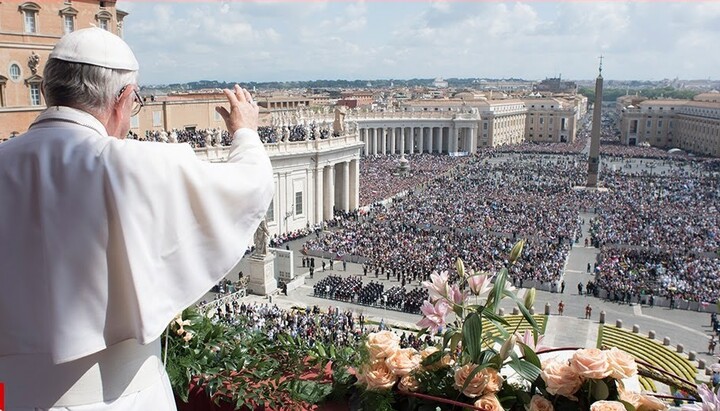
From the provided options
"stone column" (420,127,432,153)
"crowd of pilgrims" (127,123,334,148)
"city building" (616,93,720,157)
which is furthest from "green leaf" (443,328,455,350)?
"city building" (616,93,720,157)

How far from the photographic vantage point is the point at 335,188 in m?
47.4

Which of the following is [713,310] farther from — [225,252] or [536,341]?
[225,252]

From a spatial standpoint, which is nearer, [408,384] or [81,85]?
[81,85]

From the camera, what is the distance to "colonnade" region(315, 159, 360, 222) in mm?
43250

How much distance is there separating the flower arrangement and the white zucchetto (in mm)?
2074

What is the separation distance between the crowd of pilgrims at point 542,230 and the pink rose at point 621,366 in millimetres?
23057

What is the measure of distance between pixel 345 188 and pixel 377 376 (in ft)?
143

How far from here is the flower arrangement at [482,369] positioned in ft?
10.2

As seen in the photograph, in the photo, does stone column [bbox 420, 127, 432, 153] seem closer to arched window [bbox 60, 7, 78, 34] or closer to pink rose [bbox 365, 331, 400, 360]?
arched window [bbox 60, 7, 78, 34]

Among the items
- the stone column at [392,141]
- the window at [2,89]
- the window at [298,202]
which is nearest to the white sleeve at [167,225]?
the window at [2,89]

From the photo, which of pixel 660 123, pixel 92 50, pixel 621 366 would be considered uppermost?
pixel 92 50

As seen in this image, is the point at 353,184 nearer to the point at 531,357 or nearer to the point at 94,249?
the point at 531,357

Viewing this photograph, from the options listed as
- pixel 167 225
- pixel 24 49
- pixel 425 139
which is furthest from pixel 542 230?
pixel 425 139

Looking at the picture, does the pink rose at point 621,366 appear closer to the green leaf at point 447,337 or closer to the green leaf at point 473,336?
the green leaf at point 473,336
